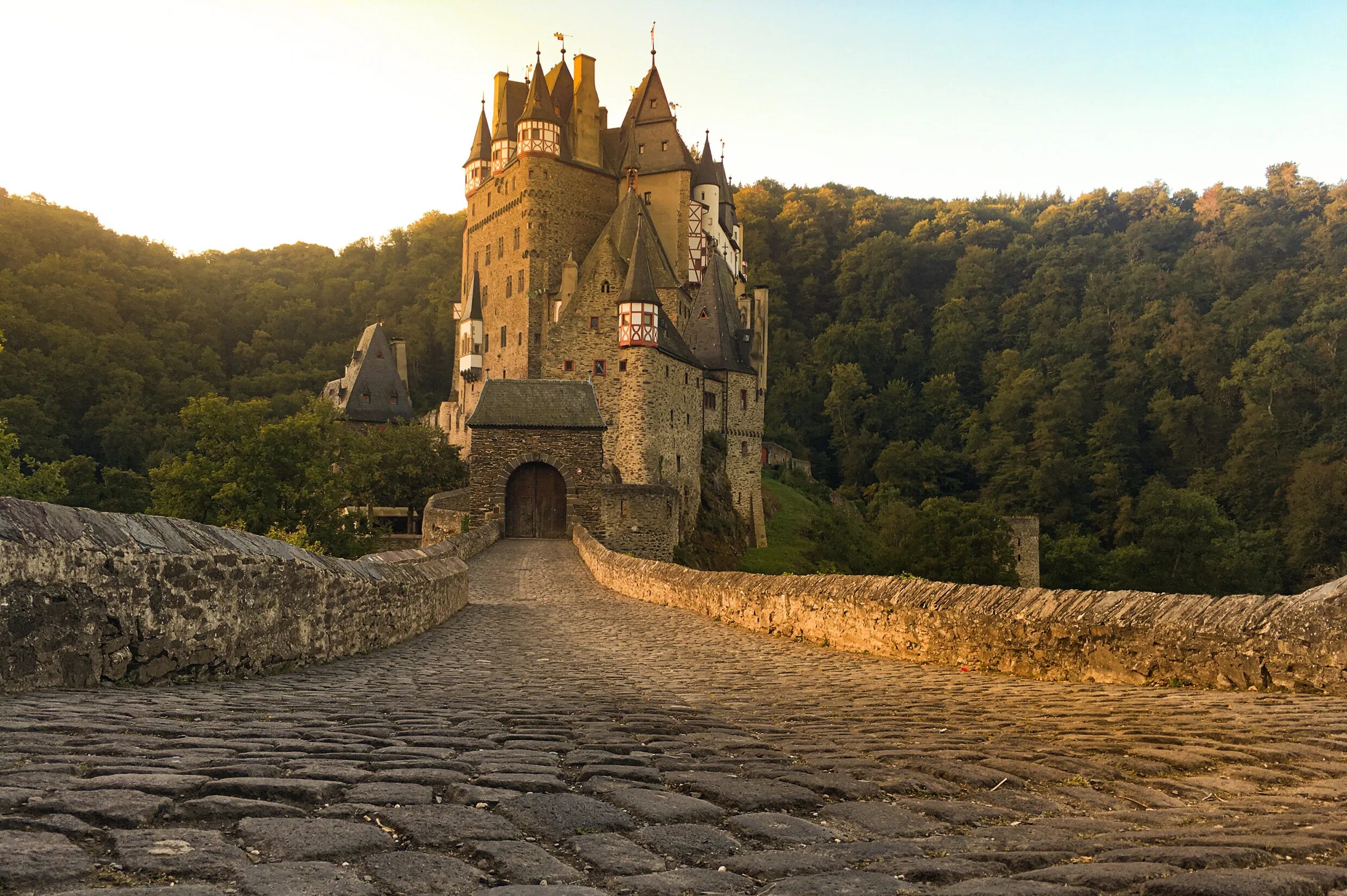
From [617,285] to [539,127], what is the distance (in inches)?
518

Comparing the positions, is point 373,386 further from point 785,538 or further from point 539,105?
point 785,538

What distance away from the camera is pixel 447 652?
36.3 ft

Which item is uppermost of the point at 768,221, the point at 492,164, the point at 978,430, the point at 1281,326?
the point at 768,221

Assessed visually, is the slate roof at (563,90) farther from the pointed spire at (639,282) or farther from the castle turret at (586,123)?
the pointed spire at (639,282)

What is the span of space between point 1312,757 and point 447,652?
845cm

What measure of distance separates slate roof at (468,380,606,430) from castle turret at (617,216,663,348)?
44.3 ft

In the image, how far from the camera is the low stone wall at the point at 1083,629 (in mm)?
6539

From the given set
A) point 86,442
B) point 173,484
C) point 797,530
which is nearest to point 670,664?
point 173,484

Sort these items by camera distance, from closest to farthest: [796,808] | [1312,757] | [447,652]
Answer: [796,808] → [1312,757] → [447,652]

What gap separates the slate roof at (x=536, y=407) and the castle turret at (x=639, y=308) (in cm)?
1350

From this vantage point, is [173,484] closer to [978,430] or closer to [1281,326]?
[978,430]

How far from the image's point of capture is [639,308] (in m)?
49.8

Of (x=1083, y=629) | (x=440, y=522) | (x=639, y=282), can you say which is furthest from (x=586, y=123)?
(x=1083, y=629)

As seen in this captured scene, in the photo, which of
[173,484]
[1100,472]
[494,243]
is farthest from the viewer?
[1100,472]
